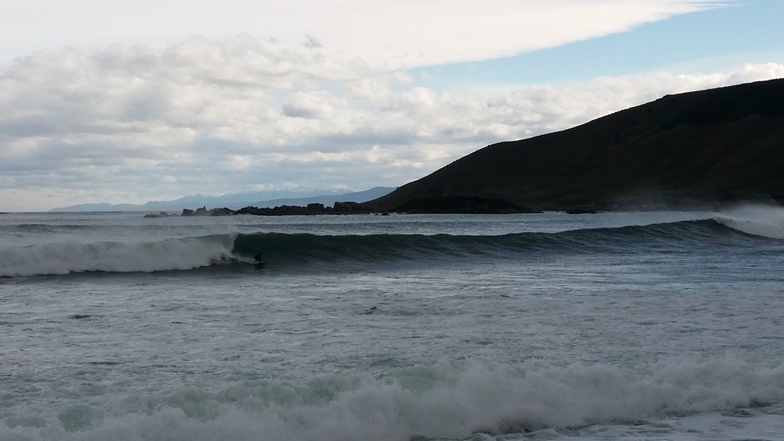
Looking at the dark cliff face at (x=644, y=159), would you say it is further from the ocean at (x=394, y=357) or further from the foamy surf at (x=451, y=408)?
the foamy surf at (x=451, y=408)

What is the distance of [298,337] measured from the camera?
446 inches

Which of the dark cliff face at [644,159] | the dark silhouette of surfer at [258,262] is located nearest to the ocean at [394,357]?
the dark silhouette of surfer at [258,262]

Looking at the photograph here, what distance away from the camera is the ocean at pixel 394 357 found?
7.57m

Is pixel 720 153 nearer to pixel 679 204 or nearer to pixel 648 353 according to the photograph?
pixel 679 204

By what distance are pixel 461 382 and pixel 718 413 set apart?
8.78 ft

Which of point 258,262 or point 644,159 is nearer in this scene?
point 258,262

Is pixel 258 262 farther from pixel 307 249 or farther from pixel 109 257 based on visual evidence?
pixel 109 257

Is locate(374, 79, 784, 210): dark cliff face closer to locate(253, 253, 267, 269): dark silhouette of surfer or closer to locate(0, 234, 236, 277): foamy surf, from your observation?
locate(253, 253, 267, 269): dark silhouette of surfer

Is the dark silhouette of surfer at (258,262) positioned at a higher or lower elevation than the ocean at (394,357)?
higher

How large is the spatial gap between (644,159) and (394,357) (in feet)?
A: 570

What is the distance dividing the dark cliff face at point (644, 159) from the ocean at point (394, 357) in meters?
132

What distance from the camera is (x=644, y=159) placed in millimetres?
174625

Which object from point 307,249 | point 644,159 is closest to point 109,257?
point 307,249

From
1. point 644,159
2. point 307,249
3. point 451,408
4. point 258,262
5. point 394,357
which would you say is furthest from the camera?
point 644,159
